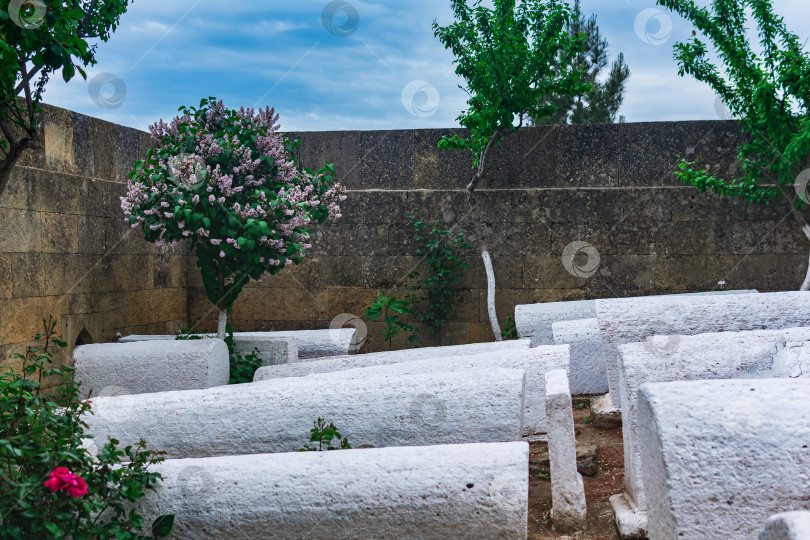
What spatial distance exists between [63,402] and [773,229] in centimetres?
577

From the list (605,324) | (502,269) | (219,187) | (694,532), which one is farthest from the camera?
(502,269)

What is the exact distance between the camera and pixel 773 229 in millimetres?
6152

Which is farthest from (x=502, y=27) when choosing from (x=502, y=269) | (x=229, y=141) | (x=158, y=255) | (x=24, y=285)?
(x=24, y=285)

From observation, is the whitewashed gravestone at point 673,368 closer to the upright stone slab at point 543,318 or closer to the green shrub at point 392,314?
the upright stone slab at point 543,318

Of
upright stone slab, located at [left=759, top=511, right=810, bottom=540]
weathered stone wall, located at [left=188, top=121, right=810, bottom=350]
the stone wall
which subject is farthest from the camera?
weathered stone wall, located at [left=188, top=121, right=810, bottom=350]

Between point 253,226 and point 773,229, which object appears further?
point 773,229

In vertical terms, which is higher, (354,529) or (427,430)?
(427,430)

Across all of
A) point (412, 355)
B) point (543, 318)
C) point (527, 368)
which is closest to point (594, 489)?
point (527, 368)

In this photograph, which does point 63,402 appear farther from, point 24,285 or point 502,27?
point 502,27

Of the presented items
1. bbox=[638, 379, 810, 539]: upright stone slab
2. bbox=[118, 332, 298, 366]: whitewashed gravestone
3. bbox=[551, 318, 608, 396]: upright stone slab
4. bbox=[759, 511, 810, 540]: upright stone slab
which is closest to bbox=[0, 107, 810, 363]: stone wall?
bbox=[118, 332, 298, 366]: whitewashed gravestone

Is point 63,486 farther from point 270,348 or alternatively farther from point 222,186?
point 270,348

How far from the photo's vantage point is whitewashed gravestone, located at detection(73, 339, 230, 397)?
4500mm

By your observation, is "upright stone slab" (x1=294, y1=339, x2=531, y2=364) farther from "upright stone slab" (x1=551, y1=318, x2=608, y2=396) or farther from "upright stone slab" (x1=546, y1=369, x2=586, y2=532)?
"upright stone slab" (x1=546, y1=369, x2=586, y2=532)

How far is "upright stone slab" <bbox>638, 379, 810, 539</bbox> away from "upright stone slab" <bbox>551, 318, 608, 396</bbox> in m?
2.91
